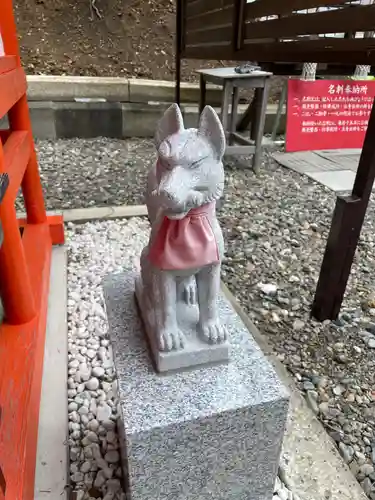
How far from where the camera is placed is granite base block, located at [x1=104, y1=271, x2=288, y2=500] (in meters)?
1.09

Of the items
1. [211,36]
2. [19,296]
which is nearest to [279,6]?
[211,36]

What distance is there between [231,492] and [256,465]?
13cm

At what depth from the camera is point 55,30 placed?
19.6 ft

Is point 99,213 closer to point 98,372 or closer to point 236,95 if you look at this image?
point 98,372

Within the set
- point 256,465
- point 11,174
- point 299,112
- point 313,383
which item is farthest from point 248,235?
point 256,465

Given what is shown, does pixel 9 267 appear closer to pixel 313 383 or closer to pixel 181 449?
pixel 181 449

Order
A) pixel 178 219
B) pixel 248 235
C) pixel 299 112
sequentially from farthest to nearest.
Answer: pixel 248 235, pixel 299 112, pixel 178 219

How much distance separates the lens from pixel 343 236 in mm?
2012

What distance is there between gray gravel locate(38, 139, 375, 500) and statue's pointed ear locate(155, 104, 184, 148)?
135cm

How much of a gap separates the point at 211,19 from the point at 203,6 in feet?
0.92

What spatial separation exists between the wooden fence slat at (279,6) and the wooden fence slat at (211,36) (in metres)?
0.25

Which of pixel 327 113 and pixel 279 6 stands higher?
pixel 279 6

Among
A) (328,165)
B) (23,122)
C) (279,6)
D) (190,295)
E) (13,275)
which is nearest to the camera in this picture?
(190,295)

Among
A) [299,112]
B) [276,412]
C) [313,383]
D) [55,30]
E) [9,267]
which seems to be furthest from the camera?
[55,30]
